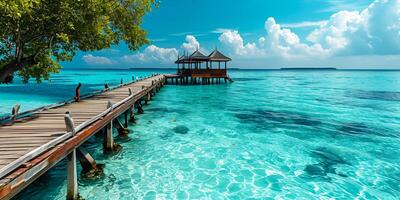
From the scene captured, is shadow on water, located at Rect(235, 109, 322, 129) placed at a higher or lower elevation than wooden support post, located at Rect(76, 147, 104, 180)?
lower

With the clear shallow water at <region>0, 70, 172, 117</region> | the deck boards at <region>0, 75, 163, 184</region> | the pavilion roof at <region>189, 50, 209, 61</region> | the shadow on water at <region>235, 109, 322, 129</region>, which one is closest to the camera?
the deck boards at <region>0, 75, 163, 184</region>

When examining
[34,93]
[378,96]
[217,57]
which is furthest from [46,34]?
[378,96]

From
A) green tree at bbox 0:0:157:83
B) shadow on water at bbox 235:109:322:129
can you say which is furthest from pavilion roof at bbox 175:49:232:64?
green tree at bbox 0:0:157:83

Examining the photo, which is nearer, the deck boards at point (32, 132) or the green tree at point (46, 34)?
the deck boards at point (32, 132)

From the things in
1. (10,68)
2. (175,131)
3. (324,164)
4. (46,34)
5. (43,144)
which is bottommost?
(324,164)

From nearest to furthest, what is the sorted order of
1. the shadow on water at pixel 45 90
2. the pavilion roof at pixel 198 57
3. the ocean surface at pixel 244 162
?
the ocean surface at pixel 244 162, the shadow on water at pixel 45 90, the pavilion roof at pixel 198 57

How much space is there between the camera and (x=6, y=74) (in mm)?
11133

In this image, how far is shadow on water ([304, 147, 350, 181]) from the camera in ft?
30.9

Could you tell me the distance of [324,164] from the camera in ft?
34.2

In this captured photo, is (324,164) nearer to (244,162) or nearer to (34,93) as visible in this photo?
(244,162)

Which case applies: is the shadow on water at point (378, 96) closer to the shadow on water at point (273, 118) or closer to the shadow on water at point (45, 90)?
the shadow on water at point (273, 118)

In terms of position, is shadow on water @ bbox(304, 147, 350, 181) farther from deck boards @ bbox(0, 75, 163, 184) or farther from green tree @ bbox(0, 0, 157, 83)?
green tree @ bbox(0, 0, 157, 83)

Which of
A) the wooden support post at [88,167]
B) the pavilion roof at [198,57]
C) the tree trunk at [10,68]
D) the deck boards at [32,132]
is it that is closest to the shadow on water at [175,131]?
the deck boards at [32,132]

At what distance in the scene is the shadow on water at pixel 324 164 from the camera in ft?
30.9
